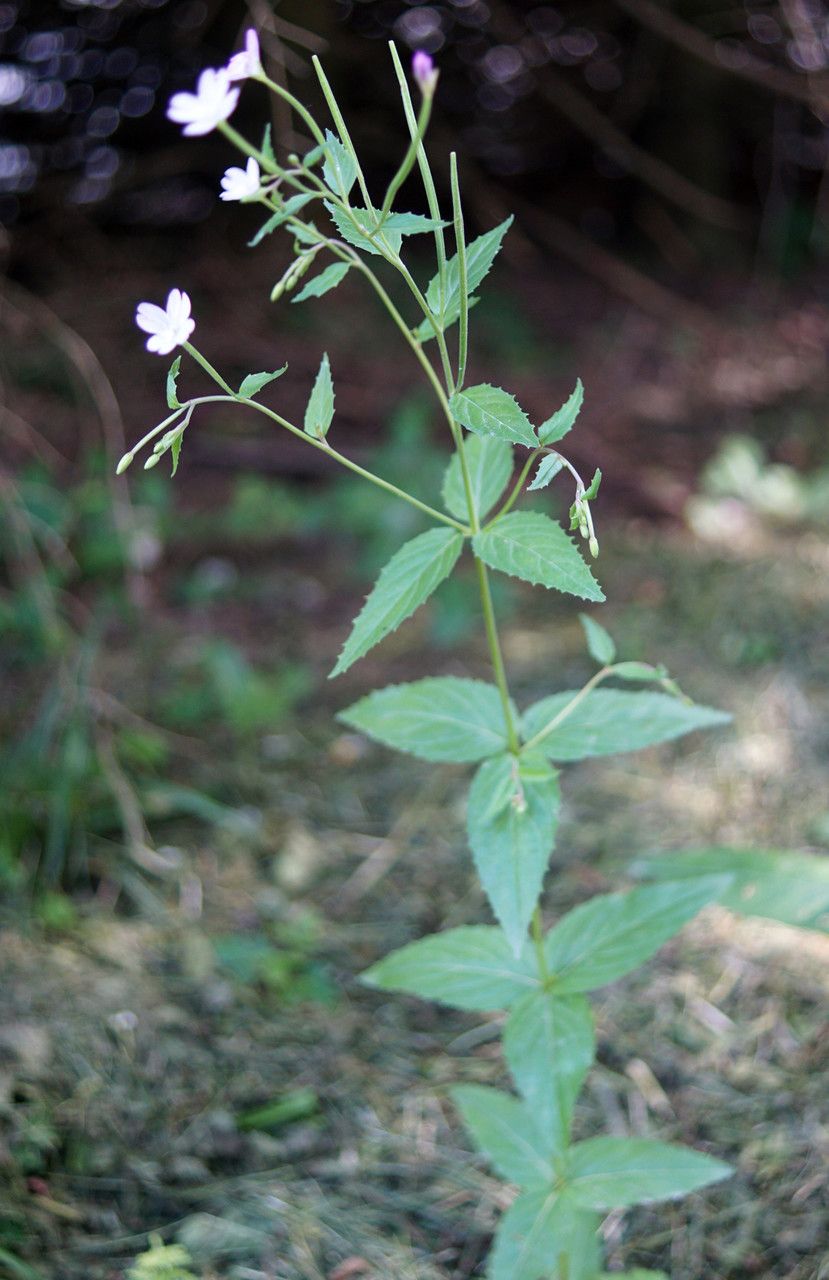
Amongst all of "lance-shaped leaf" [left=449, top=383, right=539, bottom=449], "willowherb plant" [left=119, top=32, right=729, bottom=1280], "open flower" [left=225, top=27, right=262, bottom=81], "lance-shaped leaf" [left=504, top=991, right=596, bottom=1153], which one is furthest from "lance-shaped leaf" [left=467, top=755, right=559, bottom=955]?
"open flower" [left=225, top=27, right=262, bottom=81]

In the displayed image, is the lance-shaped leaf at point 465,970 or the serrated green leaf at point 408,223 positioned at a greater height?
the serrated green leaf at point 408,223

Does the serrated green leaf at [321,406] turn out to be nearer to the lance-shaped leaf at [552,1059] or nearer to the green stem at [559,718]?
the green stem at [559,718]

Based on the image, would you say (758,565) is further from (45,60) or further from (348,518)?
(45,60)

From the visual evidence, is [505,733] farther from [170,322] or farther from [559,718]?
[170,322]

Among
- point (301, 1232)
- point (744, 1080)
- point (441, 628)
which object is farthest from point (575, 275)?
point (301, 1232)

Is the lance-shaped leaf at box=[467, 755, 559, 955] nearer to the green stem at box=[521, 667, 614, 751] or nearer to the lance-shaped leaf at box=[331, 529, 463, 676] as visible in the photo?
the green stem at box=[521, 667, 614, 751]

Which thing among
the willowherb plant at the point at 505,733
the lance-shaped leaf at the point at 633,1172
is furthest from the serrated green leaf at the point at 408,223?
the lance-shaped leaf at the point at 633,1172

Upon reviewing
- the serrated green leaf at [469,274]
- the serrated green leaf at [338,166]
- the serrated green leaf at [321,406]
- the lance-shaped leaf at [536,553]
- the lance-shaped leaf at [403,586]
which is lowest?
the lance-shaped leaf at [403,586]
